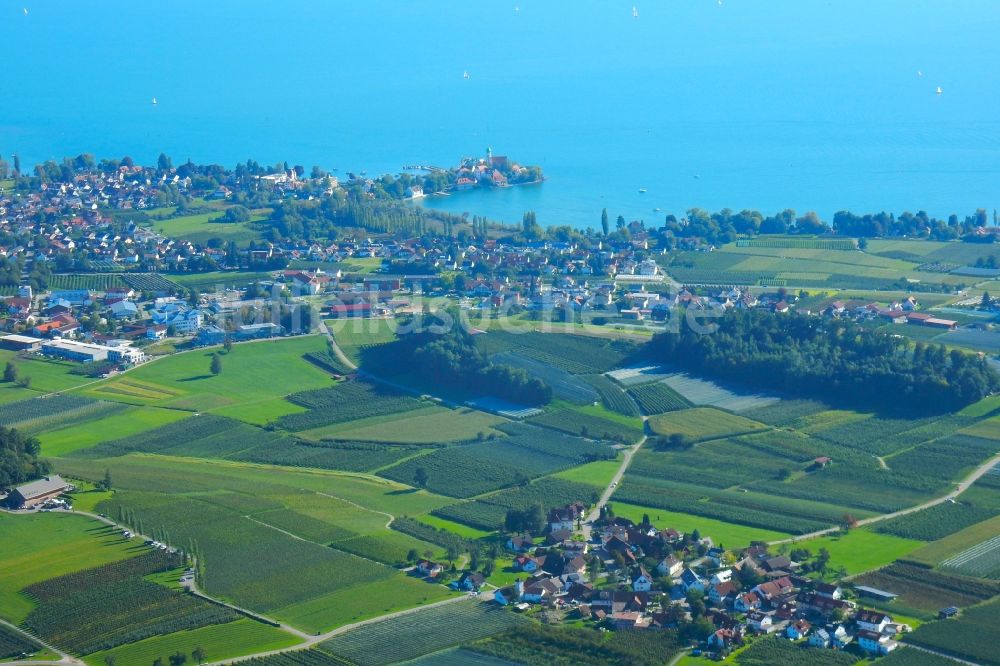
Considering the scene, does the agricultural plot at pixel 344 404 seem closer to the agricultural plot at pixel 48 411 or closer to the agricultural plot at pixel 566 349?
the agricultural plot at pixel 566 349

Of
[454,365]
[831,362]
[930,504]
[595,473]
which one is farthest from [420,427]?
[930,504]

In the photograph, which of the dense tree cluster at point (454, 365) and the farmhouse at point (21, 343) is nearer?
the dense tree cluster at point (454, 365)

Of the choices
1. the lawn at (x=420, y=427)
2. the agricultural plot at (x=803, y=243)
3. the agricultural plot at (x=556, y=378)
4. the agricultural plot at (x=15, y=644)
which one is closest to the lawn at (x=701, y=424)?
the agricultural plot at (x=556, y=378)

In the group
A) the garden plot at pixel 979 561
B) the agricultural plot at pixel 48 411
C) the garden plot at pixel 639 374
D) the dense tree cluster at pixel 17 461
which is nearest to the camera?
the garden plot at pixel 979 561

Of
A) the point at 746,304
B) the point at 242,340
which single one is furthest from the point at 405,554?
the point at 746,304

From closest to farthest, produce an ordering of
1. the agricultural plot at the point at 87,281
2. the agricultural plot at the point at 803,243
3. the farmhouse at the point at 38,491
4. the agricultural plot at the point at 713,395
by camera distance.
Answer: the farmhouse at the point at 38,491 < the agricultural plot at the point at 713,395 < the agricultural plot at the point at 87,281 < the agricultural plot at the point at 803,243

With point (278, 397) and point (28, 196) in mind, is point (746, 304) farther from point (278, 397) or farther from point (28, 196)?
point (28, 196)

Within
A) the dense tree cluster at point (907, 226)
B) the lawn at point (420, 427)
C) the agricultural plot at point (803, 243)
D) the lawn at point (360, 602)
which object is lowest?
the lawn at point (360, 602)
